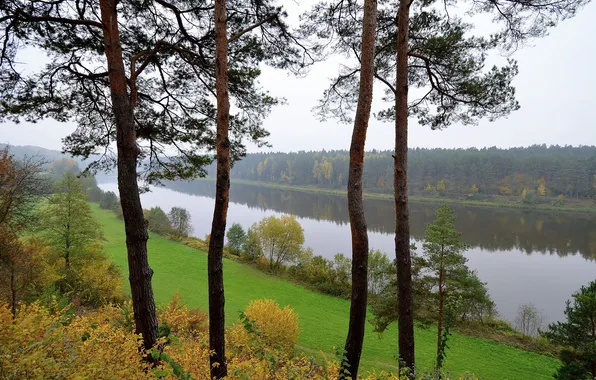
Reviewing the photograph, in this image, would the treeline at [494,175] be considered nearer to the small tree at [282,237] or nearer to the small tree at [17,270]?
the small tree at [282,237]

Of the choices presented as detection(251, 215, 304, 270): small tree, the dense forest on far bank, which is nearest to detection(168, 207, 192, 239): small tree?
detection(251, 215, 304, 270): small tree

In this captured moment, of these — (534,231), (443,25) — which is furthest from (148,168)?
(534,231)

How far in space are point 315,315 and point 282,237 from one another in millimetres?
9495

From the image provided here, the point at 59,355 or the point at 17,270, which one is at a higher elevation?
the point at 59,355

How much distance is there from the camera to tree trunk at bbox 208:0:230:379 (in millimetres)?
3725

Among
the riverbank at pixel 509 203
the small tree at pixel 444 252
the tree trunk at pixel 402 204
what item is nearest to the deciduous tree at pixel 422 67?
the tree trunk at pixel 402 204

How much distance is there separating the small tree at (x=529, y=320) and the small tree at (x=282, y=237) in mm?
15871

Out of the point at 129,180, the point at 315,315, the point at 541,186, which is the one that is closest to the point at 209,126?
the point at 129,180

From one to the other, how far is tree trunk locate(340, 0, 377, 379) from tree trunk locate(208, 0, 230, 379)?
1563 millimetres

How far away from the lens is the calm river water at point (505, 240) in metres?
21.5

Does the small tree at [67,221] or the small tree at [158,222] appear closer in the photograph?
the small tree at [67,221]

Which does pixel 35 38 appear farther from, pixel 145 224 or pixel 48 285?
pixel 48 285

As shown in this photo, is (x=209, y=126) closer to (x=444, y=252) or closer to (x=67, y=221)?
(x=444, y=252)

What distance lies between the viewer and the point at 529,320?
18.3m
